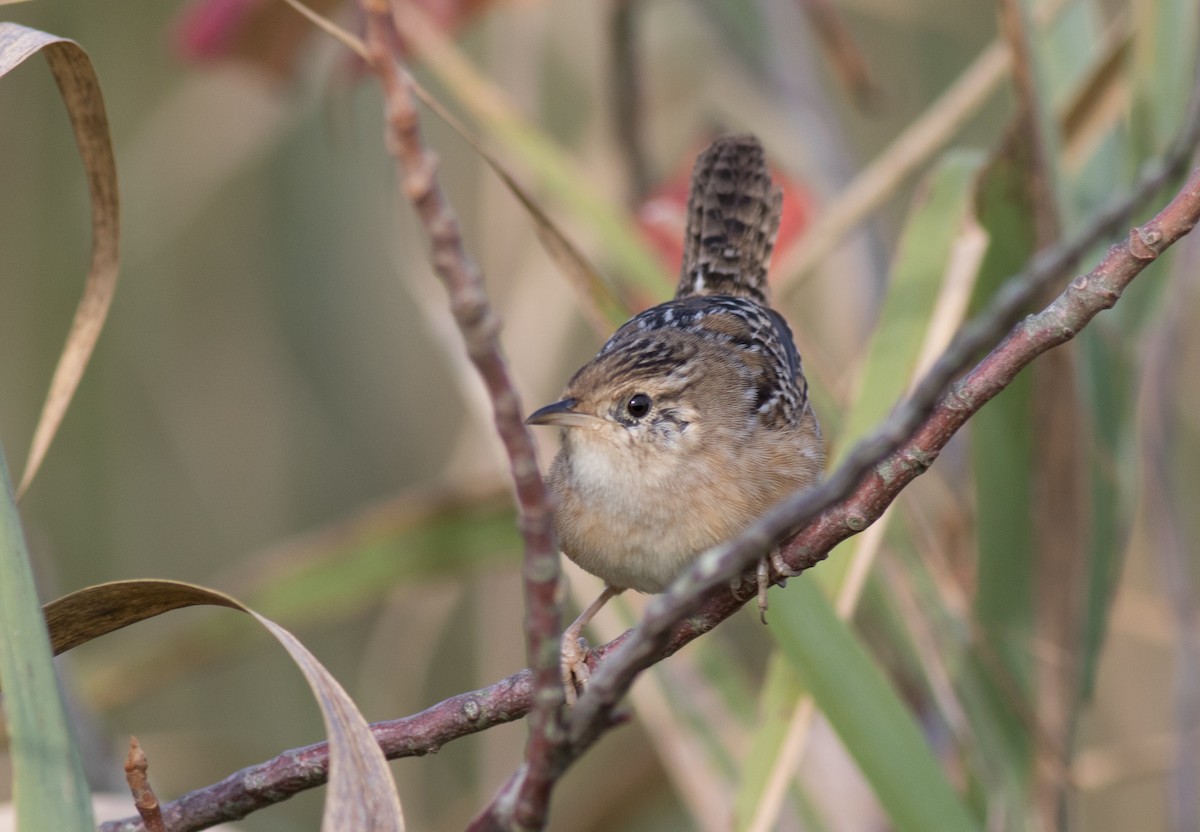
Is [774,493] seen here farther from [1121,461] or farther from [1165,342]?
[1165,342]

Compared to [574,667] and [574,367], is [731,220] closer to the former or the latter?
[574,667]

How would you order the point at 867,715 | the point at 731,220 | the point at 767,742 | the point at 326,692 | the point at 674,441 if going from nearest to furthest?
the point at 326,692, the point at 867,715, the point at 767,742, the point at 674,441, the point at 731,220

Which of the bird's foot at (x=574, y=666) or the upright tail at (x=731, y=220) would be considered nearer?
the bird's foot at (x=574, y=666)

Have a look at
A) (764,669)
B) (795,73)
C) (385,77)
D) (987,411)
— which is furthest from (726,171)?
(385,77)

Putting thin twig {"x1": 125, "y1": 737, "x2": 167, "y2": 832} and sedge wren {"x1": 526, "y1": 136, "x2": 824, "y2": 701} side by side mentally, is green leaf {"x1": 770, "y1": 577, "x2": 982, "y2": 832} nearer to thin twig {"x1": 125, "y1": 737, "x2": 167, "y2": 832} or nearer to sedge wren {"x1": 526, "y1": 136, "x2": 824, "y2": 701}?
sedge wren {"x1": 526, "y1": 136, "x2": 824, "y2": 701}

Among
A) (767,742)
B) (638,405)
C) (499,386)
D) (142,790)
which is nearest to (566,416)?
(638,405)

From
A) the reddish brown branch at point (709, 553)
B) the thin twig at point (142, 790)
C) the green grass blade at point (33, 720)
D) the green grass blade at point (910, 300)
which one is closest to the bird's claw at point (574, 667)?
the reddish brown branch at point (709, 553)

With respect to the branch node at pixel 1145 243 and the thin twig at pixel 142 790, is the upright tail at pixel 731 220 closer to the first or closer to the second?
the branch node at pixel 1145 243
